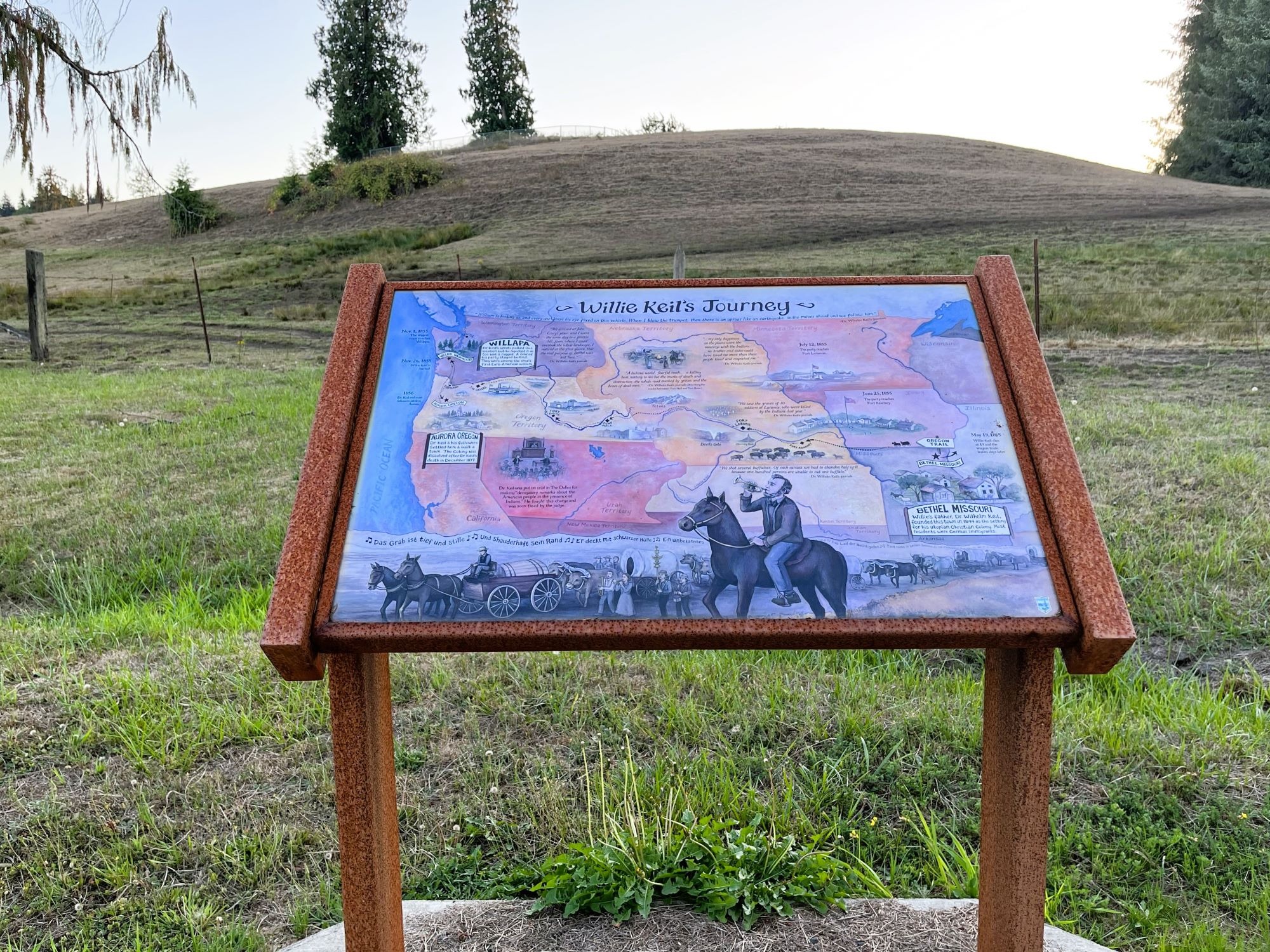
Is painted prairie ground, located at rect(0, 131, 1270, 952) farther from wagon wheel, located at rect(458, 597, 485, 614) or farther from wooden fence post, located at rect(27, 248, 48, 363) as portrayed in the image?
wooden fence post, located at rect(27, 248, 48, 363)

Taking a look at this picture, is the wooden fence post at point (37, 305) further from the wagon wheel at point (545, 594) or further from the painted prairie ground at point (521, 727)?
the wagon wheel at point (545, 594)

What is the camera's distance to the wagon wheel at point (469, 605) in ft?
5.41

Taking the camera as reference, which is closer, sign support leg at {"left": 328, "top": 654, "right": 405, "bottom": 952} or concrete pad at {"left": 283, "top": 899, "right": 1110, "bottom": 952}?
sign support leg at {"left": 328, "top": 654, "right": 405, "bottom": 952}

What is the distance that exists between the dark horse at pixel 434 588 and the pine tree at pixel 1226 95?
1561 inches

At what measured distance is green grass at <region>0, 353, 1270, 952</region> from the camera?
2623 mm

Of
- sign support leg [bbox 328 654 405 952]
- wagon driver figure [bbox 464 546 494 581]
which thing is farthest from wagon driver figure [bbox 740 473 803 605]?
sign support leg [bbox 328 654 405 952]

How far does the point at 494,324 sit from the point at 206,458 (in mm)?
5828

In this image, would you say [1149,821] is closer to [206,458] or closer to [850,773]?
[850,773]

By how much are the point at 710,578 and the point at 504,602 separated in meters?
0.35

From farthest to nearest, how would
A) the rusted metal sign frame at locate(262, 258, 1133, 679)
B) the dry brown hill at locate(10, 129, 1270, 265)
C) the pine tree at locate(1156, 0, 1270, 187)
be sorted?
the pine tree at locate(1156, 0, 1270, 187)
the dry brown hill at locate(10, 129, 1270, 265)
the rusted metal sign frame at locate(262, 258, 1133, 679)

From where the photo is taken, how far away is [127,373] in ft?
39.5

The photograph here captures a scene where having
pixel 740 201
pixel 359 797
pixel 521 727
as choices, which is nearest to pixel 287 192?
pixel 740 201

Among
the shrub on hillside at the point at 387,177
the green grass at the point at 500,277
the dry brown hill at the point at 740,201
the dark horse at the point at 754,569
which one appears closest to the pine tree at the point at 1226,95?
the dry brown hill at the point at 740,201

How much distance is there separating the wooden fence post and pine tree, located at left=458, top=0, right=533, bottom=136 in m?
42.2
